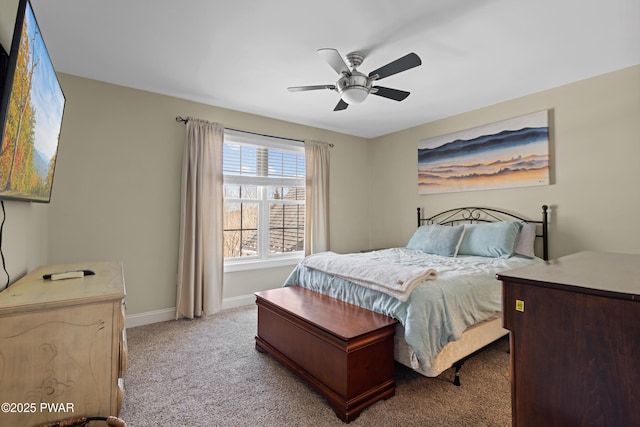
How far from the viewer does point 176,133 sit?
11.4 feet

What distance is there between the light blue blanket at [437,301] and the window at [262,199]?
64.1 inches

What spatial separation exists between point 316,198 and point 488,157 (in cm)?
236

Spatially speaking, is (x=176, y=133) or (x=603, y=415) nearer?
(x=603, y=415)

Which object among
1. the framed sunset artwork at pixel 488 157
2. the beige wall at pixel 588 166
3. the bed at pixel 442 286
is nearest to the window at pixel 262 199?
the bed at pixel 442 286

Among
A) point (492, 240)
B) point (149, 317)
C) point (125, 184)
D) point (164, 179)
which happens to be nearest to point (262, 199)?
point (164, 179)

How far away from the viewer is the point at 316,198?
449 cm

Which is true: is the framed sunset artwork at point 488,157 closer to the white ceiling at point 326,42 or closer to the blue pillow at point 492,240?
the white ceiling at point 326,42

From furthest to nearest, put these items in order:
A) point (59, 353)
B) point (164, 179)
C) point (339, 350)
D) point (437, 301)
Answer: point (164, 179), point (437, 301), point (339, 350), point (59, 353)

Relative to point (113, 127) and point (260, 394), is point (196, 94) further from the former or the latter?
point (260, 394)

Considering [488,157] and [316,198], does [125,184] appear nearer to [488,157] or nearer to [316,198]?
[316,198]

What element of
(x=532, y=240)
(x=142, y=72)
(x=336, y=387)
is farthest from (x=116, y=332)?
(x=532, y=240)

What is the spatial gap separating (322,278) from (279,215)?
186 cm

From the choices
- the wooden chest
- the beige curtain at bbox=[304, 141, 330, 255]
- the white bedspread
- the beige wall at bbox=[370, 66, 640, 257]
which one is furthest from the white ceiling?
the wooden chest

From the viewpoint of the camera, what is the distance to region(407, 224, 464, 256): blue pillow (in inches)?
133
